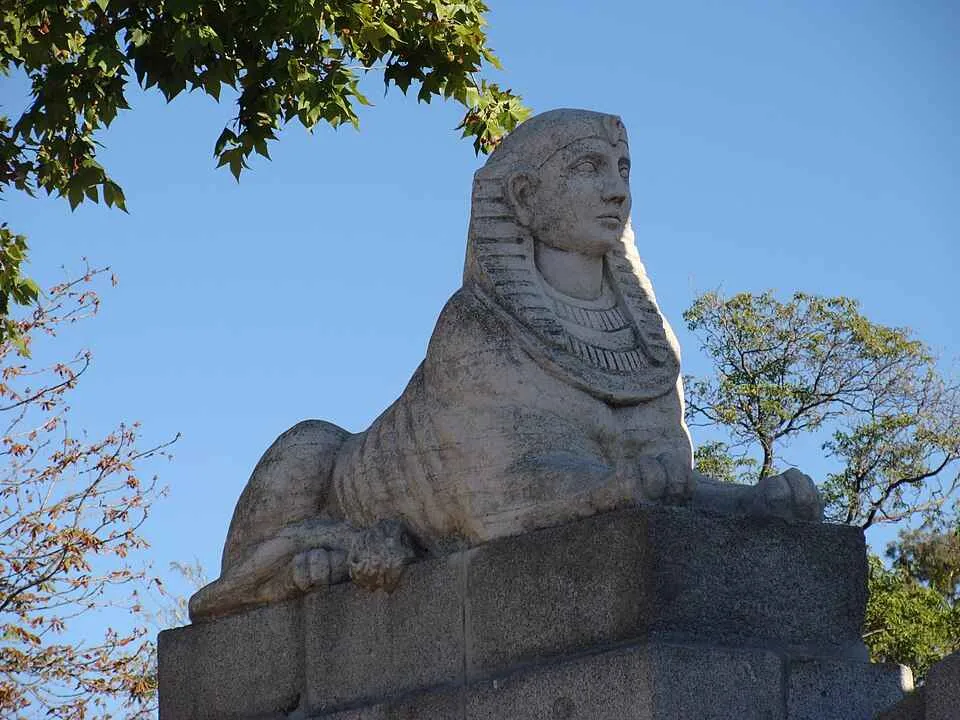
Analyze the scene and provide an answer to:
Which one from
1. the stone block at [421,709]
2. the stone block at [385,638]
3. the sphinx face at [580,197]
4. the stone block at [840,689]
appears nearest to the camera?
the stone block at [840,689]

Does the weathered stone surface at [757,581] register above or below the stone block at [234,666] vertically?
below

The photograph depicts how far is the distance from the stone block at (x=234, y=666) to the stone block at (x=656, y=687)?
1573 millimetres

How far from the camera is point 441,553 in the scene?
7.63 m

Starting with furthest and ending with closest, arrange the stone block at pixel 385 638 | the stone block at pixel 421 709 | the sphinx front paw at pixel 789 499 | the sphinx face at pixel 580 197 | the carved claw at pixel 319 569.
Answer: the carved claw at pixel 319 569 < the sphinx face at pixel 580 197 < the stone block at pixel 385 638 < the stone block at pixel 421 709 < the sphinx front paw at pixel 789 499

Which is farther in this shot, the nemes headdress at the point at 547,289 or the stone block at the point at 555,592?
the nemes headdress at the point at 547,289

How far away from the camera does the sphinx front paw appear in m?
6.93

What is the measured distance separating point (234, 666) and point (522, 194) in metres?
2.34

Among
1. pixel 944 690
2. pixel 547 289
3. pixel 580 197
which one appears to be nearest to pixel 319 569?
pixel 547 289

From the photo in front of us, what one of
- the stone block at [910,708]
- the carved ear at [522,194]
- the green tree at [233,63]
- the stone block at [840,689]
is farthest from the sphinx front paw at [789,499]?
the green tree at [233,63]

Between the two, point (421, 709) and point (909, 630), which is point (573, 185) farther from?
point (909, 630)

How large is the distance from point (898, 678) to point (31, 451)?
888cm

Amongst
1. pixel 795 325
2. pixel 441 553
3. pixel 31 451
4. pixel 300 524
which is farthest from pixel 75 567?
pixel 795 325

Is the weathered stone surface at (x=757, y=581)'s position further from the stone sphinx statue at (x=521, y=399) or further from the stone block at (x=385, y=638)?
the stone block at (x=385, y=638)

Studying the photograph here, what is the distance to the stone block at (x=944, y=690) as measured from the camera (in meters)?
6.05
